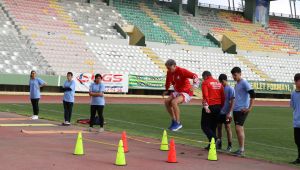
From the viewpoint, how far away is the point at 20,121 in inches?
724

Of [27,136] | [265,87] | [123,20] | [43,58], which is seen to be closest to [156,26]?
[123,20]

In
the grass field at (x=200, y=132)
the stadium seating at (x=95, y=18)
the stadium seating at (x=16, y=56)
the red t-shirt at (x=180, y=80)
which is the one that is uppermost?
the stadium seating at (x=95, y=18)

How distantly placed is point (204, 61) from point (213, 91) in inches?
1488

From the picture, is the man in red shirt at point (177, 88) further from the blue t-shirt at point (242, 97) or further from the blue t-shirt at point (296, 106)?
the blue t-shirt at point (296, 106)

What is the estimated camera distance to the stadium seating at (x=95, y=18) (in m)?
48.5

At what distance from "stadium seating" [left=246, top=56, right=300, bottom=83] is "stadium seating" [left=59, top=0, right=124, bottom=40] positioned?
48.2 feet

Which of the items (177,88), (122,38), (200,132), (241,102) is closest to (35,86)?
(200,132)

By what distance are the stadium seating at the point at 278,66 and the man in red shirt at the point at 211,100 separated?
136 feet

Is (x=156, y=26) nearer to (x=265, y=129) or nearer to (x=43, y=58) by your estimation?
(x=43, y=58)

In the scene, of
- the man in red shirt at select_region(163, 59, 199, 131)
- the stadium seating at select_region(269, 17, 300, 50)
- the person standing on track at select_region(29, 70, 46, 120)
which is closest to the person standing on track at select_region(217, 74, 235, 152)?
the man in red shirt at select_region(163, 59, 199, 131)

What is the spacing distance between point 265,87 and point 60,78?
20.6m

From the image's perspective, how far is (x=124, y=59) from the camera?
4525 cm

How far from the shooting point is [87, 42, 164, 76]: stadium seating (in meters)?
43.8

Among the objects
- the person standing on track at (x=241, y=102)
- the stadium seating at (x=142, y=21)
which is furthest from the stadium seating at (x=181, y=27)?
the person standing on track at (x=241, y=102)
